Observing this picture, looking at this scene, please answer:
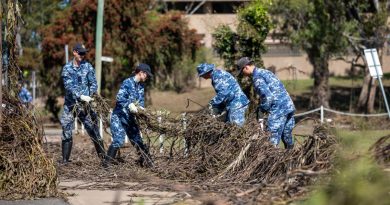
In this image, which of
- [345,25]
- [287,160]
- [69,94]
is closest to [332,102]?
[345,25]

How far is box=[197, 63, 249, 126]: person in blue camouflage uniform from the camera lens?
38.7 feet

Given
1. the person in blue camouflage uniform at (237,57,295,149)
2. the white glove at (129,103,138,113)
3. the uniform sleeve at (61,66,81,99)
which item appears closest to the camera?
the person in blue camouflage uniform at (237,57,295,149)

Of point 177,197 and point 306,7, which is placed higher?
point 306,7

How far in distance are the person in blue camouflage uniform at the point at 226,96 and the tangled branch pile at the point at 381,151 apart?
4.89 meters

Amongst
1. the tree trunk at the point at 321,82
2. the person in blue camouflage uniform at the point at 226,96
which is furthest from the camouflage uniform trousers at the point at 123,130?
the tree trunk at the point at 321,82

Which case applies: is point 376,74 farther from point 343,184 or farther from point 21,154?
point 343,184

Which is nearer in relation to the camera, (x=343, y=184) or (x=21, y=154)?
(x=343, y=184)

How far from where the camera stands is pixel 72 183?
35.0ft

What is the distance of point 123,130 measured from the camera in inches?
473

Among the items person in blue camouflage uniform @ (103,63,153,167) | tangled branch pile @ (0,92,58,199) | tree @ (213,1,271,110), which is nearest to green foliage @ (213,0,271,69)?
tree @ (213,1,271,110)

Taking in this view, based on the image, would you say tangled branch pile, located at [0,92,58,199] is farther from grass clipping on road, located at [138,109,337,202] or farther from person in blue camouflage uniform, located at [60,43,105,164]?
person in blue camouflage uniform, located at [60,43,105,164]

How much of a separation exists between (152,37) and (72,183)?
61.3 ft

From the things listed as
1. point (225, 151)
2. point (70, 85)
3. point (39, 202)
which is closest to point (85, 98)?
point (70, 85)

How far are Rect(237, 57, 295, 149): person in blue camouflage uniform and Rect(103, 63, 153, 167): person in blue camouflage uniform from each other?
1472 mm
